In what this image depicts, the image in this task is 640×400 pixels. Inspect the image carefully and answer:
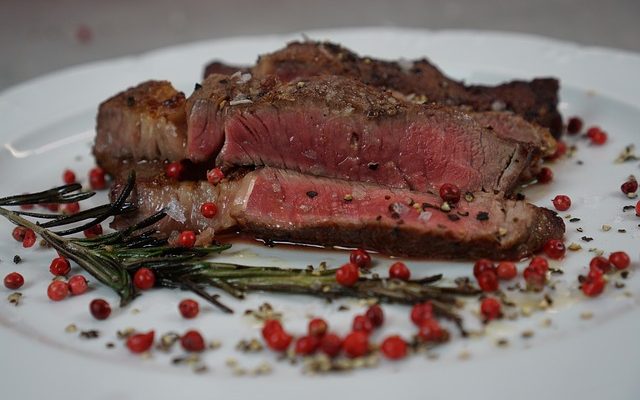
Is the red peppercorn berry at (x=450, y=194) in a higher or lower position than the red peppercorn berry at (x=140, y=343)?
higher

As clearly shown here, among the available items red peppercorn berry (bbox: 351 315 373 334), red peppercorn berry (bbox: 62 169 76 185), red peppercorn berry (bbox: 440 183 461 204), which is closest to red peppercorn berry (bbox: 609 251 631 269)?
red peppercorn berry (bbox: 440 183 461 204)

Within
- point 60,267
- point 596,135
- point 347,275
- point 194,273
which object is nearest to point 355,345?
point 347,275

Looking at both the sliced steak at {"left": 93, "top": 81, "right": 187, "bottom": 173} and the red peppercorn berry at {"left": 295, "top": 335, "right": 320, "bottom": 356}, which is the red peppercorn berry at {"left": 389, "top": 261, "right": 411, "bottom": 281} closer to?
the red peppercorn berry at {"left": 295, "top": 335, "right": 320, "bottom": 356}

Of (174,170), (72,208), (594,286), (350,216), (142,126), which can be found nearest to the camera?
(594,286)

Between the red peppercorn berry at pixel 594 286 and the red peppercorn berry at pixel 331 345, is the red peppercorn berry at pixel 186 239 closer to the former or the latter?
the red peppercorn berry at pixel 331 345

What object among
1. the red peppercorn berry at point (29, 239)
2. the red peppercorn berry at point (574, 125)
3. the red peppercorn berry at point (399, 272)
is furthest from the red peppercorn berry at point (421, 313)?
the red peppercorn berry at point (574, 125)

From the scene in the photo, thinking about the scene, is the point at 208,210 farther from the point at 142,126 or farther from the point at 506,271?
the point at 506,271
